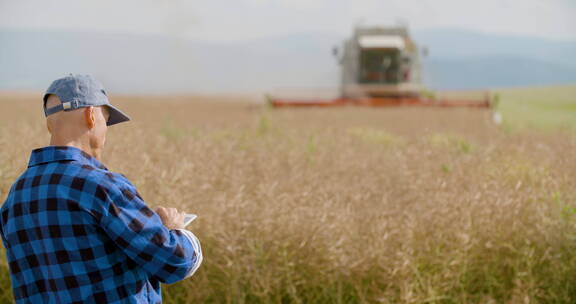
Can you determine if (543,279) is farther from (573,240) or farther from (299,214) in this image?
(299,214)

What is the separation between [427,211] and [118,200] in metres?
2.00

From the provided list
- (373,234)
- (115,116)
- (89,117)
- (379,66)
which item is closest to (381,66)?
(379,66)

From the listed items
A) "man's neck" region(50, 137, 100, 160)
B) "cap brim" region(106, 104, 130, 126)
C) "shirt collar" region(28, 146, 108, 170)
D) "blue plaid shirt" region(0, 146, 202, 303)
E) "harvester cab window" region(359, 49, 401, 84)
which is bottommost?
"harvester cab window" region(359, 49, 401, 84)

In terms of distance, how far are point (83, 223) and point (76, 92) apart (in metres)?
0.34

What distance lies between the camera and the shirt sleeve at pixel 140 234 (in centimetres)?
146

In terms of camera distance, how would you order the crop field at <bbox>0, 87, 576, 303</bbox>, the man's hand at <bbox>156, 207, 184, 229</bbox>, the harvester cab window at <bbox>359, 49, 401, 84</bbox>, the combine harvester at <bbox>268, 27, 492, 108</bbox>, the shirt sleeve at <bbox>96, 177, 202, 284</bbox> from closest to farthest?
1. the shirt sleeve at <bbox>96, 177, 202, 284</bbox>
2. the man's hand at <bbox>156, 207, 184, 229</bbox>
3. the crop field at <bbox>0, 87, 576, 303</bbox>
4. the combine harvester at <bbox>268, 27, 492, 108</bbox>
5. the harvester cab window at <bbox>359, 49, 401, 84</bbox>

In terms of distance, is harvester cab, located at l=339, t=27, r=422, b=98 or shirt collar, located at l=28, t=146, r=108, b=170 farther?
harvester cab, located at l=339, t=27, r=422, b=98

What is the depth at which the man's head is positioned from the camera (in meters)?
1.50

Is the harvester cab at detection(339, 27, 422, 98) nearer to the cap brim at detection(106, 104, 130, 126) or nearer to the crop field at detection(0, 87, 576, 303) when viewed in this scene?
the crop field at detection(0, 87, 576, 303)

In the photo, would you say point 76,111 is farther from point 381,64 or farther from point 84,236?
point 381,64

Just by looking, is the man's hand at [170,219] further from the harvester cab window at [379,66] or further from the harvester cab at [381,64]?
the harvester cab window at [379,66]

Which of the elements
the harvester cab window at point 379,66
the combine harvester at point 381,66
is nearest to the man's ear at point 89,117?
the combine harvester at point 381,66

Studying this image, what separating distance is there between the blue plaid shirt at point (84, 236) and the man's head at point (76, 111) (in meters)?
0.04

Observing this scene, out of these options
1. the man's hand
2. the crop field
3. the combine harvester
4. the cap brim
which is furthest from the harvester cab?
the man's hand
